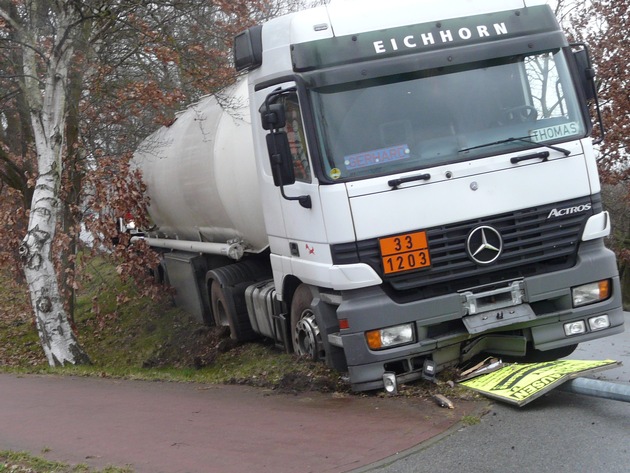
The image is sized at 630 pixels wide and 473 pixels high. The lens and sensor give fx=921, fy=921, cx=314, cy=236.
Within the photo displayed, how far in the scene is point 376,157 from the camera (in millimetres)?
7902

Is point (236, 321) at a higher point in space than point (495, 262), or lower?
lower

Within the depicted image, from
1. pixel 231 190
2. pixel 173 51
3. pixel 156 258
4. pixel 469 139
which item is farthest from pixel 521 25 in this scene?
pixel 156 258

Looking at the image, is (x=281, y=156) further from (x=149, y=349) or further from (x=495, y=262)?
(x=149, y=349)

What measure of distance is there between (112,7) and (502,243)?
29.2 feet

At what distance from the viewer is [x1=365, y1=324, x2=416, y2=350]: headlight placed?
26.0 ft

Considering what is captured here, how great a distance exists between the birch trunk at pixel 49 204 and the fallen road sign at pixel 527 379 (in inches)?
313

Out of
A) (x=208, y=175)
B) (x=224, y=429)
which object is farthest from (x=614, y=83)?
(x=224, y=429)

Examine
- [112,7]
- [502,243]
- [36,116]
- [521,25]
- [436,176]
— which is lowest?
[502,243]

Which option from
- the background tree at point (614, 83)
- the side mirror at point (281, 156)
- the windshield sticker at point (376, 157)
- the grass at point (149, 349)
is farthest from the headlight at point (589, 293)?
the background tree at point (614, 83)

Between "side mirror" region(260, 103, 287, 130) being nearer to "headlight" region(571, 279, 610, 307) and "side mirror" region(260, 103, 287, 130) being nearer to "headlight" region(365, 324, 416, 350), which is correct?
"headlight" region(365, 324, 416, 350)

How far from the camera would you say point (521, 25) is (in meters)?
8.24

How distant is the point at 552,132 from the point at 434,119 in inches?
41.6

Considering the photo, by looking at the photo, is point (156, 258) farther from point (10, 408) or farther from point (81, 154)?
point (10, 408)

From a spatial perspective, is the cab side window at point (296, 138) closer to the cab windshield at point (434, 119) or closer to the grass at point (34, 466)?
the cab windshield at point (434, 119)
